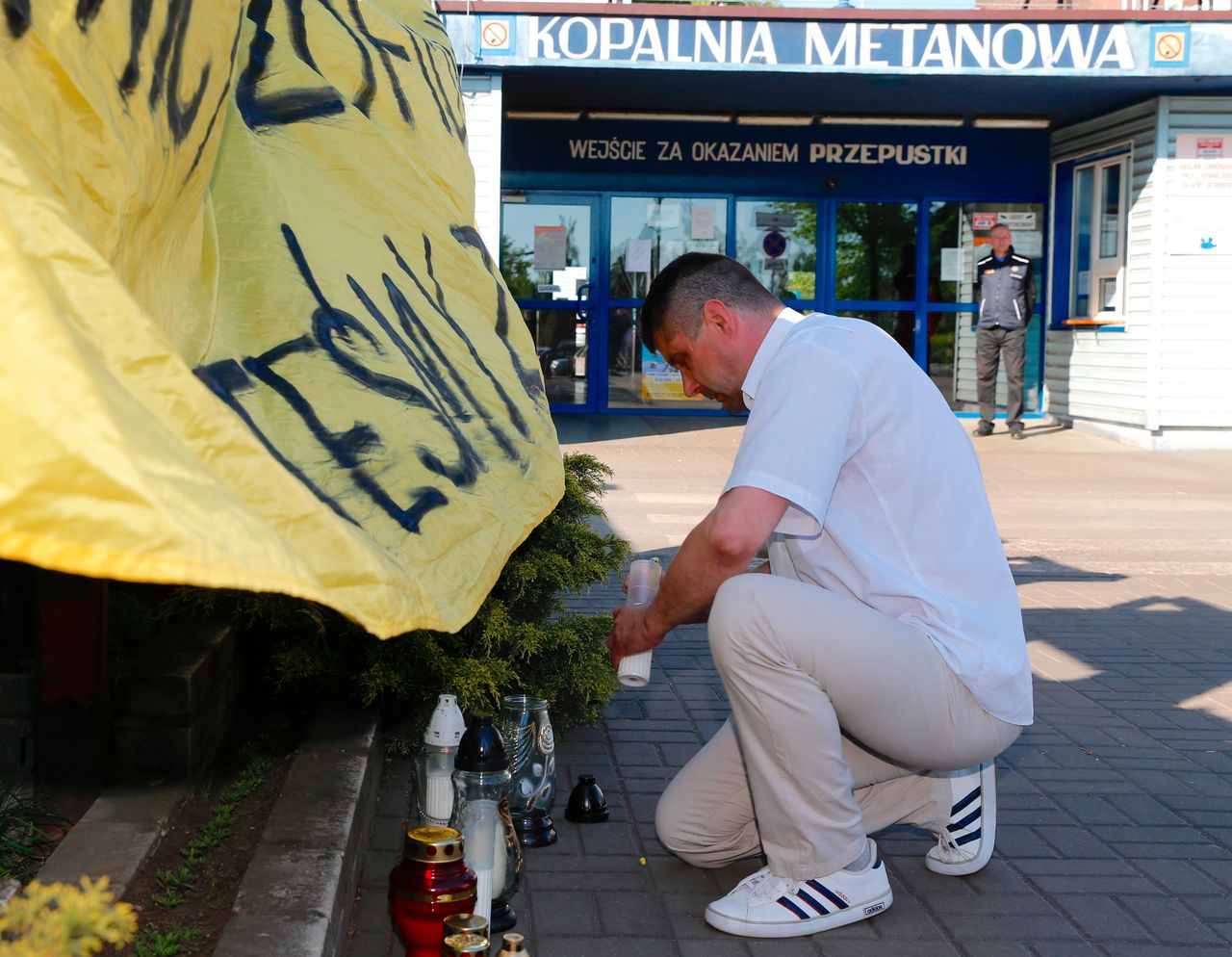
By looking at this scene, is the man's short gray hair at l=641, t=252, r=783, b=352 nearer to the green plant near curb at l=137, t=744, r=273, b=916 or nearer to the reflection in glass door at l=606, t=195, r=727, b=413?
the green plant near curb at l=137, t=744, r=273, b=916

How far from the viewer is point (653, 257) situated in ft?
56.5

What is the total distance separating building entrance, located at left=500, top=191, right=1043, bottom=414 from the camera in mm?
17141

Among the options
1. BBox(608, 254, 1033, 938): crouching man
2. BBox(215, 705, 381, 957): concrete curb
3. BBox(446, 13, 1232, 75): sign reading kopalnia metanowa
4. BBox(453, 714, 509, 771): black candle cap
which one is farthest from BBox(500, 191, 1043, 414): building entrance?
BBox(453, 714, 509, 771): black candle cap

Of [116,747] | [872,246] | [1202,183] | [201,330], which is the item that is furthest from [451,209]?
[872,246]

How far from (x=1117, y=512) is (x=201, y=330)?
943 centimetres

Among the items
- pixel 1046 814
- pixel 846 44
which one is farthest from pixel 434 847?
pixel 846 44

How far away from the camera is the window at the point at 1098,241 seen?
15.9m

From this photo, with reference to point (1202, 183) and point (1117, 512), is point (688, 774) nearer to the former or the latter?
point (1117, 512)

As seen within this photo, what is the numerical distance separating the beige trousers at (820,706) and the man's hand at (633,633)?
0.53ft

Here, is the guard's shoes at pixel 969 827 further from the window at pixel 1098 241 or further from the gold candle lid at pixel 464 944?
the window at pixel 1098 241

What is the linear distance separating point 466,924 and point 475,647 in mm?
1784

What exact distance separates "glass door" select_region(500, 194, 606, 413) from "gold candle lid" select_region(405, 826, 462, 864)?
14190 millimetres

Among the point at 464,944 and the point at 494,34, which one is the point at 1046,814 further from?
the point at 494,34

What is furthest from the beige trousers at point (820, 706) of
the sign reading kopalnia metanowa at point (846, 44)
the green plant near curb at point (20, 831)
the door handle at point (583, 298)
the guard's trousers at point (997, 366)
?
the door handle at point (583, 298)
